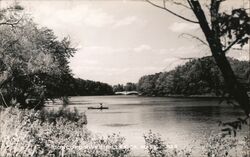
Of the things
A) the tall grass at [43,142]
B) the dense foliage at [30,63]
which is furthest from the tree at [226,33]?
the dense foliage at [30,63]

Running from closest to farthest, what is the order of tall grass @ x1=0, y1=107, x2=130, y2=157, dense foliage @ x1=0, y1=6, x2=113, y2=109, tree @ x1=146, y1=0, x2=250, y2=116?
tree @ x1=146, y1=0, x2=250, y2=116 < tall grass @ x1=0, y1=107, x2=130, y2=157 < dense foliage @ x1=0, y1=6, x2=113, y2=109

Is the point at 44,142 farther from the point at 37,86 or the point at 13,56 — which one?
the point at 37,86

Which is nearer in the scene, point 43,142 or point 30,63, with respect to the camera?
point 43,142

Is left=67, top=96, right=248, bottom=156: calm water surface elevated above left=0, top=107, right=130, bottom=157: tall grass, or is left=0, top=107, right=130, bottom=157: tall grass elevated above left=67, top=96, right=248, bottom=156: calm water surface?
→ left=0, top=107, right=130, bottom=157: tall grass

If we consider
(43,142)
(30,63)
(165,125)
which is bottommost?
(165,125)

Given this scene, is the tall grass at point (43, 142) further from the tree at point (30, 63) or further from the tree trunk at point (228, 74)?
the tree at point (30, 63)

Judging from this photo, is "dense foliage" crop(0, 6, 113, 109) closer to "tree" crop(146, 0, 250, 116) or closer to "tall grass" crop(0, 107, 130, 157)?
"tall grass" crop(0, 107, 130, 157)

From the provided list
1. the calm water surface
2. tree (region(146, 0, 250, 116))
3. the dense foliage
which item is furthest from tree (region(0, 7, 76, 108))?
tree (region(146, 0, 250, 116))

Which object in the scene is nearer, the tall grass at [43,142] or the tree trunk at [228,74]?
the tree trunk at [228,74]

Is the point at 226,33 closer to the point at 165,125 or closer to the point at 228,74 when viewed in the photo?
the point at 228,74

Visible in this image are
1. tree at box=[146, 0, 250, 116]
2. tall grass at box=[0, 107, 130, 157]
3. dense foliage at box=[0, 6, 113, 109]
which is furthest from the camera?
dense foliage at box=[0, 6, 113, 109]

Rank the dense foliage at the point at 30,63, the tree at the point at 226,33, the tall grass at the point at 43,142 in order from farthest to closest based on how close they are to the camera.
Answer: the dense foliage at the point at 30,63 < the tall grass at the point at 43,142 < the tree at the point at 226,33

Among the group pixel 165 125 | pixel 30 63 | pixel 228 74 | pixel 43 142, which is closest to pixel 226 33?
pixel 228 74

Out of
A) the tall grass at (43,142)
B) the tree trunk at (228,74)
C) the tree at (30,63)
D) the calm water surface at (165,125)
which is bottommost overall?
the calm water surface at (165,125)
